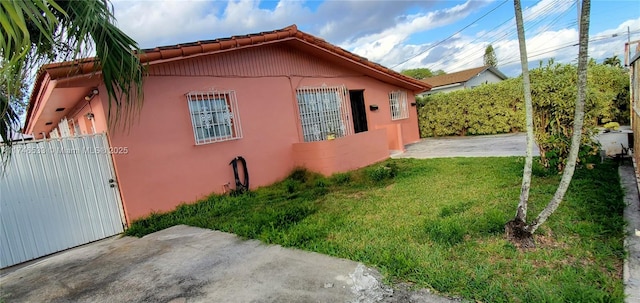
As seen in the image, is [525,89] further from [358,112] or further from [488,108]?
[488,108]

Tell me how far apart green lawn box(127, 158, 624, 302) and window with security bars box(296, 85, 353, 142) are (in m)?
2.57

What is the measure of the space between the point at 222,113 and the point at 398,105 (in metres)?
8.52

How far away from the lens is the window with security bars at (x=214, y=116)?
280 inches

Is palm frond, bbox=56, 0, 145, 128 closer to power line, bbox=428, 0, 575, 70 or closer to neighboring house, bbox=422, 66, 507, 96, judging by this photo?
power line, bbox=428, 0, 575, 70

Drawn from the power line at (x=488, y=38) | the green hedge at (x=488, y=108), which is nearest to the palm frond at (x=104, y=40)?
the power line at (x=488, y=38)

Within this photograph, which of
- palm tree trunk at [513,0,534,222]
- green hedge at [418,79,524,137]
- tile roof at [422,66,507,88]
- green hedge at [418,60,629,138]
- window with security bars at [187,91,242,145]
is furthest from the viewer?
tile roof at [422,66,507,88]

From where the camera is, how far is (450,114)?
1498cm

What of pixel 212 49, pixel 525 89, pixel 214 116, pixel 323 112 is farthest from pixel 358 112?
pixel 525 89

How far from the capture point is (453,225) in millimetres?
3920

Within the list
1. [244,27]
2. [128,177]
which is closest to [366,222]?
[128,177]

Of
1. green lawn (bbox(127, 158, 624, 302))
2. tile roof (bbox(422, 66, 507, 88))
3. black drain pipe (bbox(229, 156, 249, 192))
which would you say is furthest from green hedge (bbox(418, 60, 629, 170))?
tile roof (bbox(422, 66, 507, 88))

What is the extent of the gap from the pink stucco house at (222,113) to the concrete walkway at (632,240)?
→ 18.7ft

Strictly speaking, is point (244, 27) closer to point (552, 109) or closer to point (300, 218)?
point (300, 218)

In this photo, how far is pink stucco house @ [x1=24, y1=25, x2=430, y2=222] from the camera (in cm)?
608
